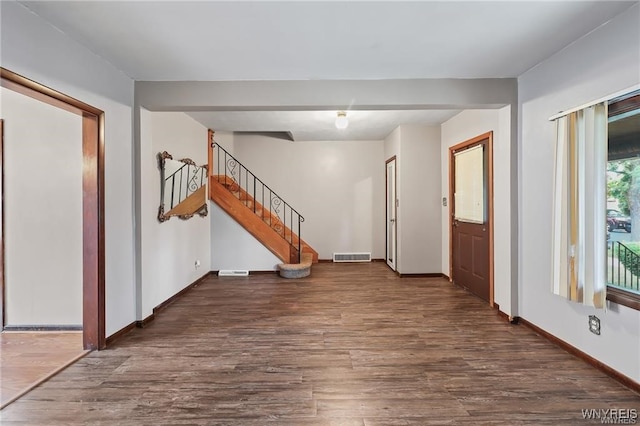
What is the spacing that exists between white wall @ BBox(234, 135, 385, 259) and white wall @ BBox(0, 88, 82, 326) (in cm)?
392

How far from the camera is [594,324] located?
2520 mm

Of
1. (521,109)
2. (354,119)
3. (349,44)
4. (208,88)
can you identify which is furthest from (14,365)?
(521,109)

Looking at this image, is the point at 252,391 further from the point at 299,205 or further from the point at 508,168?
the point at 299,205

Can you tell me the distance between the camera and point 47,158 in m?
3.23

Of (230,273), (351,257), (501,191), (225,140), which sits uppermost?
(225,140)

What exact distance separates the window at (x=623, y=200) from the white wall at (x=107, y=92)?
4.19 metres

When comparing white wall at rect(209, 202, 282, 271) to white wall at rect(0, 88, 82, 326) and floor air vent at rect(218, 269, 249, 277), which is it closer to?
floor air vent at rect(218, 269, 249, 277)

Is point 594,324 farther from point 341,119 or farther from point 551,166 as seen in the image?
point 341,119

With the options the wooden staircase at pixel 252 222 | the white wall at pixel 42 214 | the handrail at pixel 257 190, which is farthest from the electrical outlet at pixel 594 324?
the handrail at pixel 257 190

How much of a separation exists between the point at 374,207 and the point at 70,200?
5.33 m

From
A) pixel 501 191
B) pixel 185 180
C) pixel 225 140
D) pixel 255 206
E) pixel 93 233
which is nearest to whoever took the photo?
pixel 93 233

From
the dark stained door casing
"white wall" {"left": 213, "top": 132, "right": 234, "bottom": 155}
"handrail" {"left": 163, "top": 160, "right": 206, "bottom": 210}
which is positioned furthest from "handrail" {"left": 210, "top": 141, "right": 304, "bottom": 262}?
the dark stained door casing

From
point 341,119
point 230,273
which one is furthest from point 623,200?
point 230,273

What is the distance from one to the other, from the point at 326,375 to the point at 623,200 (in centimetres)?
261
